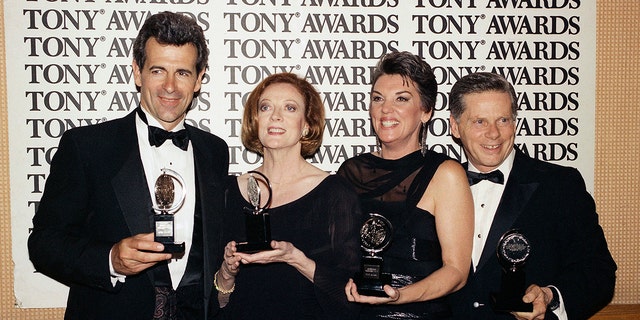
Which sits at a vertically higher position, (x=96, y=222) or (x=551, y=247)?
(x=96, y=222)

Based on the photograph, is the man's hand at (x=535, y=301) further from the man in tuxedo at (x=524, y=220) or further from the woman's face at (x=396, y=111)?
the woman's face at (x=396, y=111)

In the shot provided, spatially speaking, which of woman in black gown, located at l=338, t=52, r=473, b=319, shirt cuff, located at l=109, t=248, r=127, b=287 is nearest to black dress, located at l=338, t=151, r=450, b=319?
woman in black gown, located at l=338, t=52, r=473, b=319

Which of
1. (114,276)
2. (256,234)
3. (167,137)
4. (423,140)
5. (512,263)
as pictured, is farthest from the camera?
(423,140)

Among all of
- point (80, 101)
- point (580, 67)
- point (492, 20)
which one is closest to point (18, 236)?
A: point (80, 101)

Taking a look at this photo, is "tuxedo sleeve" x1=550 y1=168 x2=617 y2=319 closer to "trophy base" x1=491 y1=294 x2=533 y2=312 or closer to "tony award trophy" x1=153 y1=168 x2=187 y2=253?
"trophy base" x1=491 y1=294 x2=533 y2=312

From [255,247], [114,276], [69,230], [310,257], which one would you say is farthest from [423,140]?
[69,230]

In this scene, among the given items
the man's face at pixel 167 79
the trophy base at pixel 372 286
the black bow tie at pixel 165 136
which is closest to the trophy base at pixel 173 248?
the black bow tie at pixel 165 136

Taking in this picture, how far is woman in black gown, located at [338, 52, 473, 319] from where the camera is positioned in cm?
324

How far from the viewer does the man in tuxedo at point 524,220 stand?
11.1 feet

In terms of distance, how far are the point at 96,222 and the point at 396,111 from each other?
5.71ft

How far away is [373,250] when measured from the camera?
124 inches

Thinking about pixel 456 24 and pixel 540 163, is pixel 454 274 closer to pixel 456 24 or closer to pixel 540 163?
pixel 540 163

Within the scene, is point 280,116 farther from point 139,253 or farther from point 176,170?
point 139,253

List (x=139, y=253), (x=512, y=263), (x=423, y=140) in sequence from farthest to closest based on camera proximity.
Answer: (x=423, y=140) → (x=512, y=263) → (x=139, y=253)
